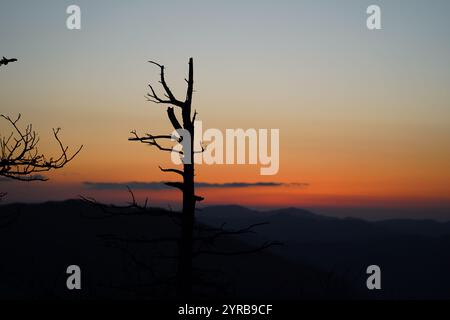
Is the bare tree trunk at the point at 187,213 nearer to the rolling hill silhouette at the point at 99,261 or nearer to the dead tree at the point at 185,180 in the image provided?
the dead tree at the point at 185,180

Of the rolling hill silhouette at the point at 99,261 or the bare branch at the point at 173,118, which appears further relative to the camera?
the rolling hill silhouette at the point at 99,261

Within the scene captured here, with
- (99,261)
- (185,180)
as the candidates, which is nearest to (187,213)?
(185,180)

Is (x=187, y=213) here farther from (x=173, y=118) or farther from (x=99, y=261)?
(x=99, y=261)

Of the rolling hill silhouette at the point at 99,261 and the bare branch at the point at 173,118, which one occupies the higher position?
the bare branch at the point at 173,118

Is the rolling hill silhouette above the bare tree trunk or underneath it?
underneath

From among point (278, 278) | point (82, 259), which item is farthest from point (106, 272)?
point (278, 278)

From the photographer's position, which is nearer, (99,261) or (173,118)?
(173,118)

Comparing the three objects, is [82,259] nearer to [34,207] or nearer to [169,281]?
[34,207]

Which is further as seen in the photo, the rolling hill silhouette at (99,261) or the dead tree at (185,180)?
the rolling hill silhouette at (99,261)

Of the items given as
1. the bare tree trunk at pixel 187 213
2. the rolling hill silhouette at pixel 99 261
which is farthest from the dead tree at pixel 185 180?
the rolling hill silhouette at pixel 99 261

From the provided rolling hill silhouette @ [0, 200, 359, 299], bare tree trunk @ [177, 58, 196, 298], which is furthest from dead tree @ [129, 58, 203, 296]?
rolling hill silhouette @ [0, 200, 359, 299]

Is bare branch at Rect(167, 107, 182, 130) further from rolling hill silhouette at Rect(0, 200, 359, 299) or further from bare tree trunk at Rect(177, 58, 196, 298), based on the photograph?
rolling hill silhouette at Rect(0, 200, 359, 299)
